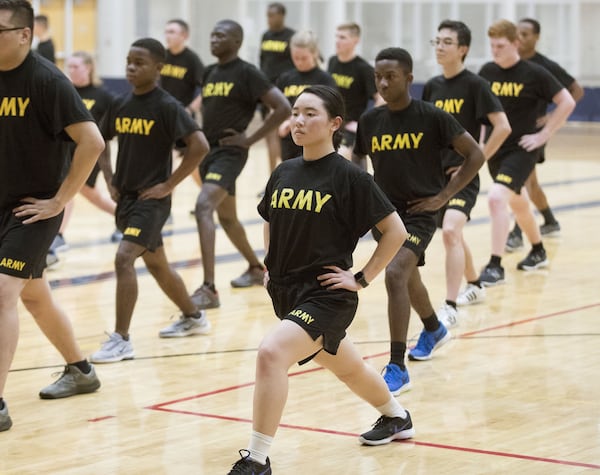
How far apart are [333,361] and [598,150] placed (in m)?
19.1

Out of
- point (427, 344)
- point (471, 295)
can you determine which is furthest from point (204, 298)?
point (427, 344)

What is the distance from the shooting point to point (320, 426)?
6168mm

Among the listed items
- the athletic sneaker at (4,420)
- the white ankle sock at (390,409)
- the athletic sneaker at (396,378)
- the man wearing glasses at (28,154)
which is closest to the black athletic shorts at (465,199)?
the athletic sneaker at (396,378)

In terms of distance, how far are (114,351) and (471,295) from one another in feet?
10.0

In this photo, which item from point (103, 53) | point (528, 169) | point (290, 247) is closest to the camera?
point (290, 247)

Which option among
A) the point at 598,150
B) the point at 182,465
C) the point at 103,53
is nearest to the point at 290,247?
the point at 182,465

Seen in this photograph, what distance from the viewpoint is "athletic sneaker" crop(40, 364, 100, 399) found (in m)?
6.80

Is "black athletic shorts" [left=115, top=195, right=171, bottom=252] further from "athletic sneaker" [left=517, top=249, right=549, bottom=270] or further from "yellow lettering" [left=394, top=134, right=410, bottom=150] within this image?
"athletic sneaker" [left=517, top=249, right=549, bottom=270]

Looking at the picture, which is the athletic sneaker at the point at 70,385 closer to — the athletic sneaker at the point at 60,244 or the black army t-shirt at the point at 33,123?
the black army t-shirt at the point at 33,123

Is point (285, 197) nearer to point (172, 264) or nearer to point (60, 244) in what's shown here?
point (172, 264)

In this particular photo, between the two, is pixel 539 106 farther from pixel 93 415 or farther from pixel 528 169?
pixel 93 415

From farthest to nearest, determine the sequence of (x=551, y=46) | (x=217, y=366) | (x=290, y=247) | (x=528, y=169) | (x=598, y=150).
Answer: (x=551, y=46) → (x=598, y=150) → (x=528, y=169) → (x=217, y=366) → (x=290, y=247)

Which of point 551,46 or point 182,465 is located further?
point 551,46

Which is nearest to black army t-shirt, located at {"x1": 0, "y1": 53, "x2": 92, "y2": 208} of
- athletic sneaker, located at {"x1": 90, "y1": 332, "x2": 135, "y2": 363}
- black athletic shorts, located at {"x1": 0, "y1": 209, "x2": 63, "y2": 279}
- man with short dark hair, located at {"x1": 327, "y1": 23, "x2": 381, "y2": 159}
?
black athletic shorts, located at {"x1": 0, "y1": 209, "x2": 63, "y2": 279}
